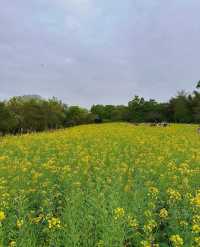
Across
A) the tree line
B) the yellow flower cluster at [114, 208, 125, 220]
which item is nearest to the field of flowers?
the yellow flower cluster at [114, 208, 125, 220]

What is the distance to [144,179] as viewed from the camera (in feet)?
28.0

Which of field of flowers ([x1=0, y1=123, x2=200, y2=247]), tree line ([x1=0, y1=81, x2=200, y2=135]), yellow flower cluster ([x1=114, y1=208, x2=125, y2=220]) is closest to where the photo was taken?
yellow flower cluster ([x1=114, y1=208, x2=125, y2=220])

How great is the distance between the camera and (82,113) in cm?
7338

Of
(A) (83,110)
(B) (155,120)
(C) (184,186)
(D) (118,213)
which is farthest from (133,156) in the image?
(A) (83,110)

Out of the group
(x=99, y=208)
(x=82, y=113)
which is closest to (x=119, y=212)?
(x=99, y=208)

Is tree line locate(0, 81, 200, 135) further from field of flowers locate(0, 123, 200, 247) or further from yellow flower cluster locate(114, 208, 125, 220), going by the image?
yellow flower cluster locate(114, 208, 125, 220)

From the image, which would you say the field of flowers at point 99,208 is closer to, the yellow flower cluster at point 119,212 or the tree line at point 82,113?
the yellow flower cluster at point 119,212

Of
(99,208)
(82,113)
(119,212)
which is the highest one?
(82,113)

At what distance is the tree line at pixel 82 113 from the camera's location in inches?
2208

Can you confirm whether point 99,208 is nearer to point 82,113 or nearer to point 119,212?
point 119,212

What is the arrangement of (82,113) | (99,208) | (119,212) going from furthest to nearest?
(82,113), (99,208), (119,212)

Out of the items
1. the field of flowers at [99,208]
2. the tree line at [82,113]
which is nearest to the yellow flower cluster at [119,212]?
the field of flowers at [99,208]

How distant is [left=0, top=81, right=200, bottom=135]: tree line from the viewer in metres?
56.1

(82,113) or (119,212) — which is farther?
(82,113)
